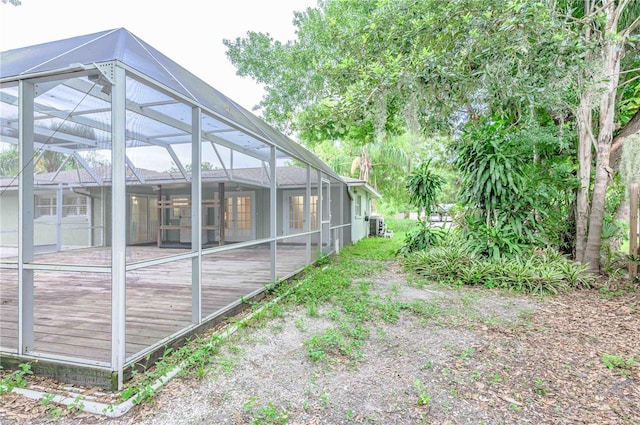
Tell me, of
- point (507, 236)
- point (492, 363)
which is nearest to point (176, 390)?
point (492, 363)

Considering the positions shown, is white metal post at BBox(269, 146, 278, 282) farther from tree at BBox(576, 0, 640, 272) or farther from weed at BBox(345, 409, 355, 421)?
tree at BBox(576, 0, 640, 272)

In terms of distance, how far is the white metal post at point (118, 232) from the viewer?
229 centimetres

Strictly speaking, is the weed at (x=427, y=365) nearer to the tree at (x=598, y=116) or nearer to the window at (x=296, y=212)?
the tree at (x=598, y=116)

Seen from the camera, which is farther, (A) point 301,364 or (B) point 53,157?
(B) point 53,157

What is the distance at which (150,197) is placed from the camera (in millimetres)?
4414

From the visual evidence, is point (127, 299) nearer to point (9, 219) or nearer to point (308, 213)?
point (9, 219)

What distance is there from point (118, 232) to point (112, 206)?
0.18 m

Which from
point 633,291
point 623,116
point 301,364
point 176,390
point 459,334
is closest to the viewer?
point 176,390

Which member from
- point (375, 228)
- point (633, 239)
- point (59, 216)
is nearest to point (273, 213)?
point (59, 216)

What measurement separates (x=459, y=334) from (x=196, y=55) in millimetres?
18825

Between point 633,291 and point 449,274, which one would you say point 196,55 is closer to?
point 449,274

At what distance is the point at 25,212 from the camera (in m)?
2.49

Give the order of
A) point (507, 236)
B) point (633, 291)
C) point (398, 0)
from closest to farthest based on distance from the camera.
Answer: point (633, 291) < point (398, 0) < point (507, 236)

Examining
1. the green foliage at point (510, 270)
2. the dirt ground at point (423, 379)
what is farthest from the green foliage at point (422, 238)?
the dirt ground at point (423, 379)
